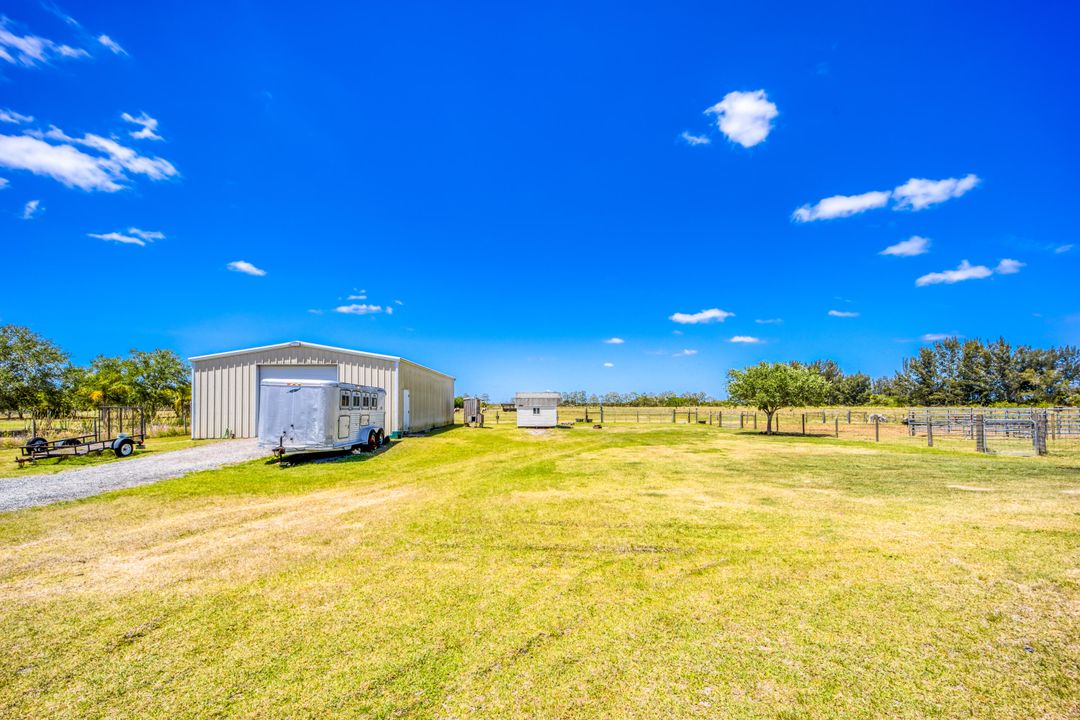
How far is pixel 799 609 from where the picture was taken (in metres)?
4.44

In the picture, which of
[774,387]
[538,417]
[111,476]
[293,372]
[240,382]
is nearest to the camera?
[111,476]

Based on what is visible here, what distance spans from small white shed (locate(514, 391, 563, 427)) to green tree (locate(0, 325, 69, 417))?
2963 cm

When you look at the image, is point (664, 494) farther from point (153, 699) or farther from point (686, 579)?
point (153, 699)

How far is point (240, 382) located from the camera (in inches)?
887

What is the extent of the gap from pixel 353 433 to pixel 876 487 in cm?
1516

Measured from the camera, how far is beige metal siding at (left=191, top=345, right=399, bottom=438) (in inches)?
877

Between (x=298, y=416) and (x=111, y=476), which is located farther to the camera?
(x=298, y=416)

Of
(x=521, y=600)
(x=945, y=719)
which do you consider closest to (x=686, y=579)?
(x=521, y=600)

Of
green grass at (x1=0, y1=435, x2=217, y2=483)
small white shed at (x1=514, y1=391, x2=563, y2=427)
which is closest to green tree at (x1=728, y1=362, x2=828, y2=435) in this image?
small white shed at (x1=514, y1=391, x2=563, y2=427)

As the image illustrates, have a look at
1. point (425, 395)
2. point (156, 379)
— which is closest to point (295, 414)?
point (425, 395)

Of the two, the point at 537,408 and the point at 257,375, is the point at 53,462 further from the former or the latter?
the point at 537,408

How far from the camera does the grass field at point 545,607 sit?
321 cm

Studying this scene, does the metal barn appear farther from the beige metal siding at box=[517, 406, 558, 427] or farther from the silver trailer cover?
the beige metal siding at box=[517, 406, 558, 427]

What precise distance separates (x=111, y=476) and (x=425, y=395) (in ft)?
56.6
